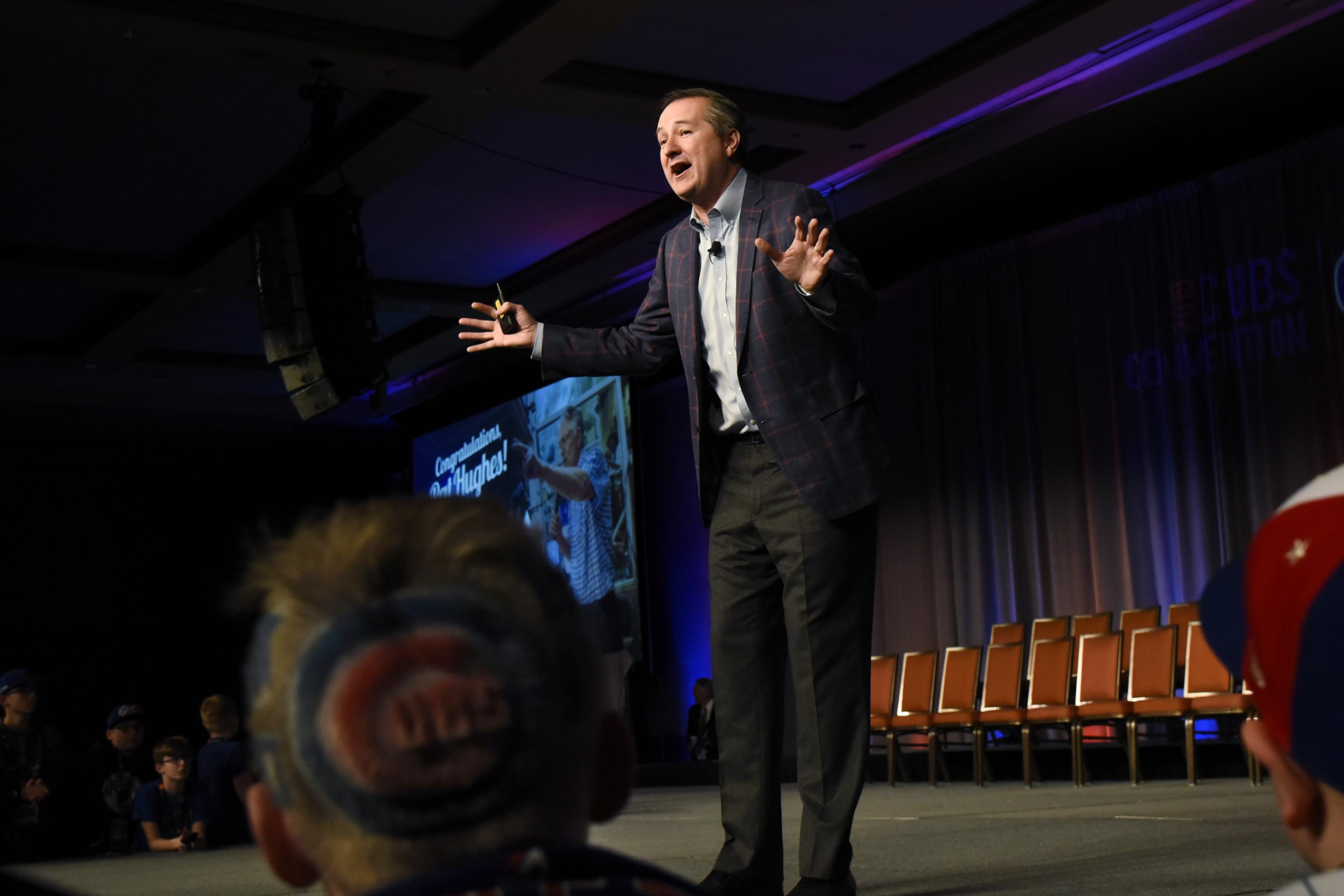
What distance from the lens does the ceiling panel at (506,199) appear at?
7906mm

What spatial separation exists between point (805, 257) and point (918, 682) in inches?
238

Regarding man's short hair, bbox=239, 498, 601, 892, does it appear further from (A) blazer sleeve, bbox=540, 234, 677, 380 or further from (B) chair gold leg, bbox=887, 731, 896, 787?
(B) chair gold leg, bbox=887, 731, 896, 787

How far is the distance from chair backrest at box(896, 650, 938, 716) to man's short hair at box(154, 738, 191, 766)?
4.03 m

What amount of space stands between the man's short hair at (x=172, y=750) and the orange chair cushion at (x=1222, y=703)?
13.5 feet

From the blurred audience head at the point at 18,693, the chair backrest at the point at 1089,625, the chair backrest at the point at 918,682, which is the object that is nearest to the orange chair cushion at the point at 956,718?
the chair backrest at the point at 918,682

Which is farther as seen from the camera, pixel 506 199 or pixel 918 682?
pixel 506 199

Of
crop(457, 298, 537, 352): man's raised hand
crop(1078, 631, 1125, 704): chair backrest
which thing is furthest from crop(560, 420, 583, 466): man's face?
crop(457, 298, 537, 352): man's raised hand

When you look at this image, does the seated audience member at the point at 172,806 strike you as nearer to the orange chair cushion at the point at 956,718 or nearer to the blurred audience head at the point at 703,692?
the orange chair cushion at the point at 956,718

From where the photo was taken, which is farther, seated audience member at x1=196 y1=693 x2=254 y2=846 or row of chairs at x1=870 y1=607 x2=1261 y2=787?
row of chairs at x1=870 y1=607 x2=1261 y2=787

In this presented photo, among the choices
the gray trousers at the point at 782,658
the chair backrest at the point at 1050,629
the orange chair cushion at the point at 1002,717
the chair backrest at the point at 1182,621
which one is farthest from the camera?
the chair backrest at the point at 1050,629

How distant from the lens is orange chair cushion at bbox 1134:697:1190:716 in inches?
236

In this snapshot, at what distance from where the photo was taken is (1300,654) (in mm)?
512

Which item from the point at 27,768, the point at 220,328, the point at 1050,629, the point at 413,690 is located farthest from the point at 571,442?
the point at 413,690

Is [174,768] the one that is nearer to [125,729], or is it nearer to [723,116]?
[125,729]
